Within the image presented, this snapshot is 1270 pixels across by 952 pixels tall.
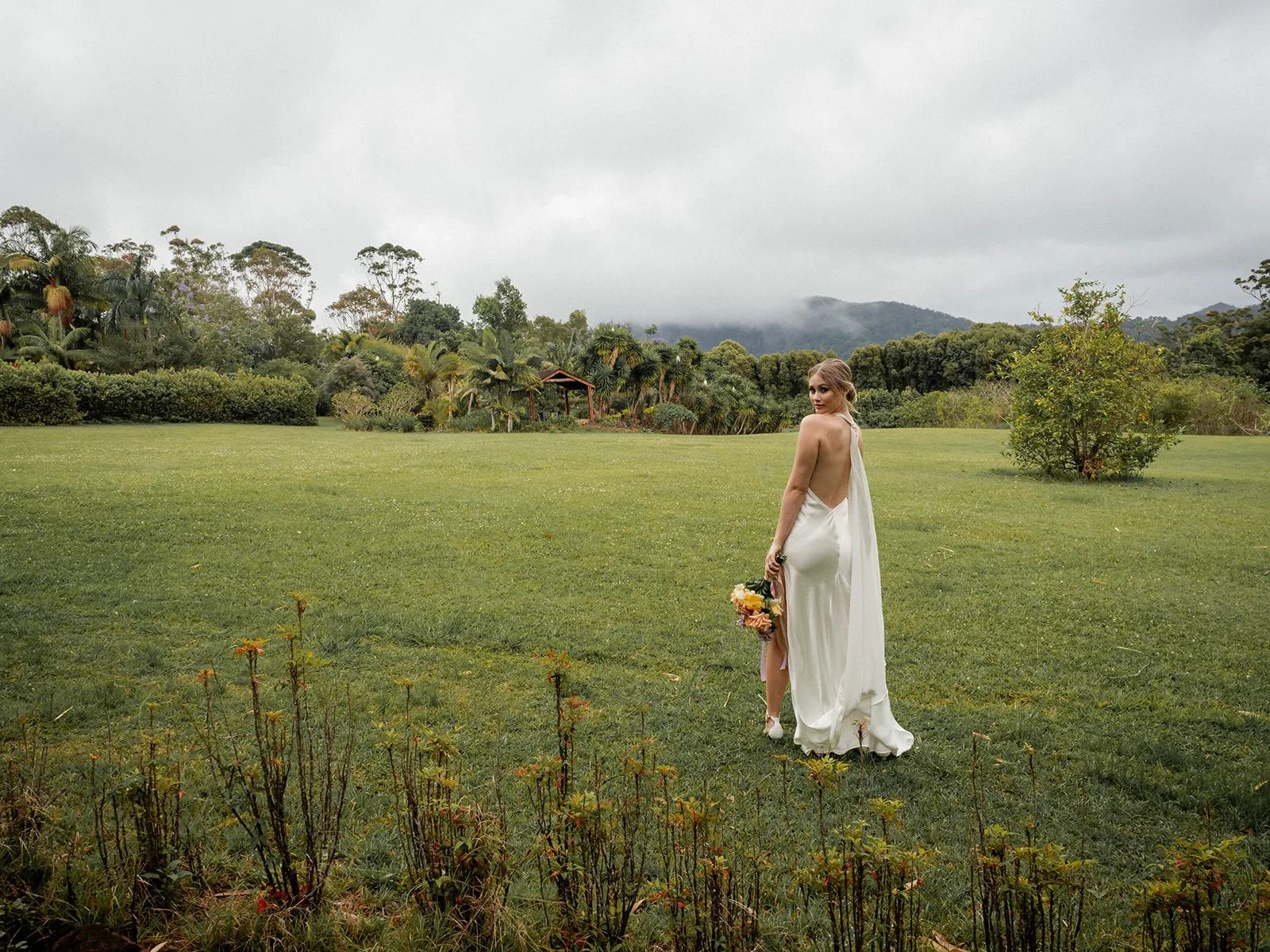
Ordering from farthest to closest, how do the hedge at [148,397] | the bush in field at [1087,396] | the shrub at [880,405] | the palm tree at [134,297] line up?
the shrub at [880,405], the palm tree at [134,297], the hedge at [148,397], the bush in field at [1087,396]

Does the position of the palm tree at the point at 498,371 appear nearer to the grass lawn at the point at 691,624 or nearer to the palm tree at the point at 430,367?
the palm tree at the point at 430,367

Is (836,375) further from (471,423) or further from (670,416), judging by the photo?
(670,416)

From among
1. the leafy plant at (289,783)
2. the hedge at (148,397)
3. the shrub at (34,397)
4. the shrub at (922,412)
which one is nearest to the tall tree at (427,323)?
the hedge at (148,397)

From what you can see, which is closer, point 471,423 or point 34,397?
point 34,397

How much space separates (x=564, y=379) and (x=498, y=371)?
5593 mm

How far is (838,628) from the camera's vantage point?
4062mm

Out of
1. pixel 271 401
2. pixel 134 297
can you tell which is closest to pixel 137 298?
pixel 134 297

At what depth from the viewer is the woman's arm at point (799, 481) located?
158 inches

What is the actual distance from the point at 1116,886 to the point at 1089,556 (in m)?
7.03

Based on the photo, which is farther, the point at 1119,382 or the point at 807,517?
the point at 1119,382

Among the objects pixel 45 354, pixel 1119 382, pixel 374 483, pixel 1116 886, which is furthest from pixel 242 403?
pixel 1116 886

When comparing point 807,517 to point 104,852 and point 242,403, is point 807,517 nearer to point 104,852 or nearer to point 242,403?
point 104,852

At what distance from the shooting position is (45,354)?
3412cm

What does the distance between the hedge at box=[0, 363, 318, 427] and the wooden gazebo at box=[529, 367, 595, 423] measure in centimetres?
1298
